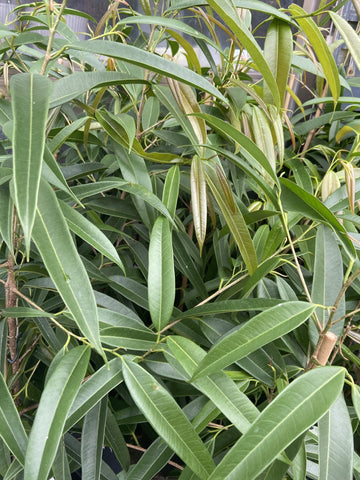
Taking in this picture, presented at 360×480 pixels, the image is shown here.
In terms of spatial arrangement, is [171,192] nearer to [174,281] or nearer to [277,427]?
[174,281]

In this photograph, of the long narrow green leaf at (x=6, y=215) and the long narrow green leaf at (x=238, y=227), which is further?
the long narrow green leaf at (x=238, y=227)

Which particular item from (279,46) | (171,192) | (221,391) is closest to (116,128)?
(171,192)

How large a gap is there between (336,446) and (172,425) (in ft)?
0.48

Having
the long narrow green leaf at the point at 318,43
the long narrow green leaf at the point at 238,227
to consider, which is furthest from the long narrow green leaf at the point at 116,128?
the long narrow green leaf at the point at 318,43

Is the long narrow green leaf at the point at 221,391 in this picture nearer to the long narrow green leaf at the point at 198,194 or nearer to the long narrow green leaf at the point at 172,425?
the long narrow green leaf at the point at 172,425

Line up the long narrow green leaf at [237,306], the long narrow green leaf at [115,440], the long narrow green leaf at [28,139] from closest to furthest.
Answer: the long narrow green leaf at [28,139] < the long narrow green leaf at [237,306] < the long narrow green leaf at [115,440]

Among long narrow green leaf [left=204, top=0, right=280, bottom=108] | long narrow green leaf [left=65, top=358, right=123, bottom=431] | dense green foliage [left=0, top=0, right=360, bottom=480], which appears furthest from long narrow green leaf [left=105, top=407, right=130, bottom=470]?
long narrow green leaf [left=204, top=0, right=280, bottom=108]

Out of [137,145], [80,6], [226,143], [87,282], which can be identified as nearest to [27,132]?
[87,282]

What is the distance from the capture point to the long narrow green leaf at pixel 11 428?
44 centimetres

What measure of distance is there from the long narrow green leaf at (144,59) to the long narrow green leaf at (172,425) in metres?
0.29

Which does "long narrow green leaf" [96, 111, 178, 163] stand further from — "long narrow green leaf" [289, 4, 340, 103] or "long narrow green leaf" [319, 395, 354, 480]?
"long narrow green leaf" [319, 395, 354, 480]

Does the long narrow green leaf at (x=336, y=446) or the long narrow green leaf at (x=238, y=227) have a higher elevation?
the long narrow green leaf at (x=238, y=227)

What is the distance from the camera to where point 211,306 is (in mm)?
534

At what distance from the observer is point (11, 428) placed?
44cm
